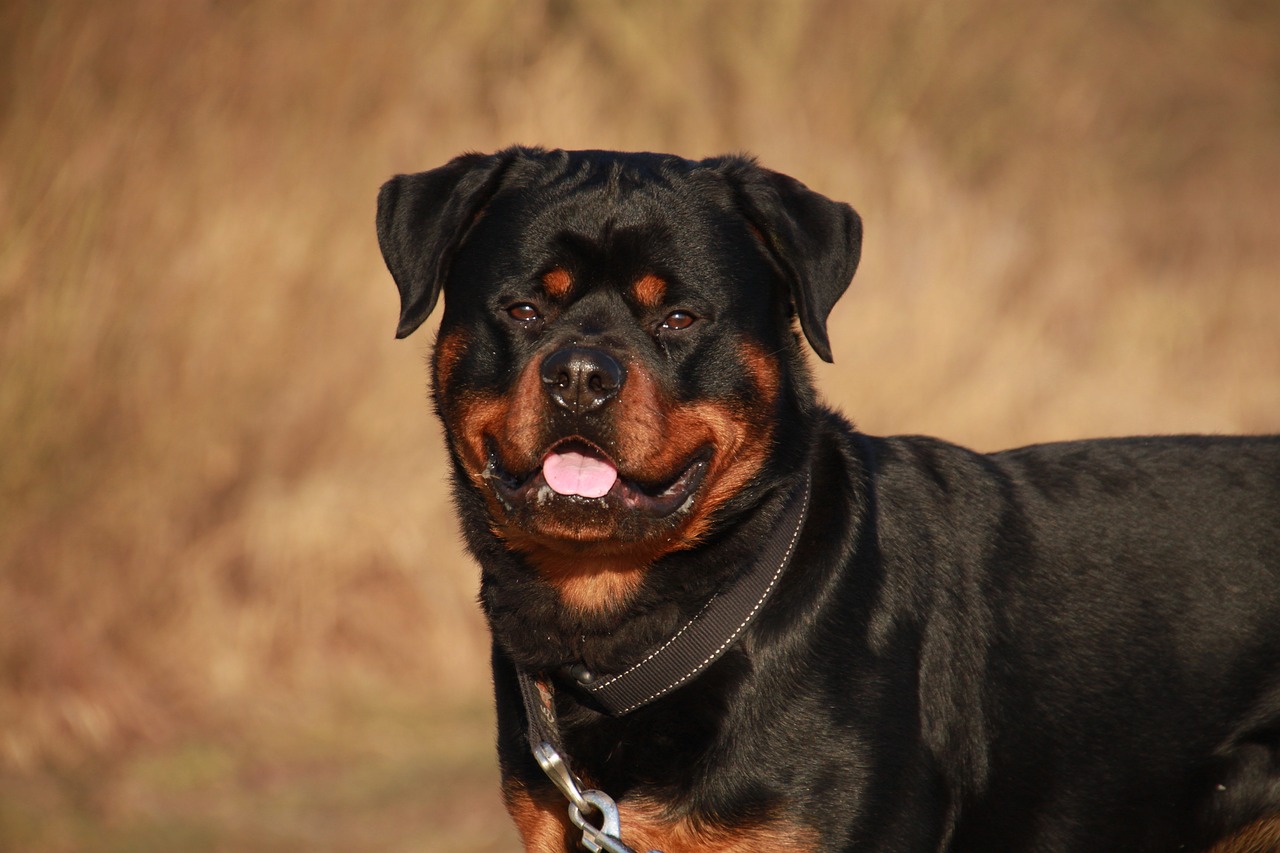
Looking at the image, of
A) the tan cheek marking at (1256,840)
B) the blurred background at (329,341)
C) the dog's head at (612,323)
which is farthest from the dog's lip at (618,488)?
the blurred background at (329,341)

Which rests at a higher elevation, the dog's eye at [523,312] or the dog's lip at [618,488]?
the dog's eye at [523,312]

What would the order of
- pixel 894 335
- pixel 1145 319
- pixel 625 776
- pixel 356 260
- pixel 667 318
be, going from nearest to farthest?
pixel 625 776 → pixel 667 318 → pixel 356 260 → pixel 894 335 → pixel 1145 319

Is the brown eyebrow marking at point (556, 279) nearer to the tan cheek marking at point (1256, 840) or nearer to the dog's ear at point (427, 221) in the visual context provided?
the dog's ear at point (427, 221)

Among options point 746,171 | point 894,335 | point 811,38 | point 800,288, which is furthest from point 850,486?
point 811,38

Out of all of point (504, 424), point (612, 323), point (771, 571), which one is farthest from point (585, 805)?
point (612, 323)

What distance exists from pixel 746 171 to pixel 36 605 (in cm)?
387

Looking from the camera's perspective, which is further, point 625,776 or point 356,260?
point 356,260

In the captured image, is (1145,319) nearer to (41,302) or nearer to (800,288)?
(800,288)

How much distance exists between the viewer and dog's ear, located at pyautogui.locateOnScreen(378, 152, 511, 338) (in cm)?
319

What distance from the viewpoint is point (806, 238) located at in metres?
3.08

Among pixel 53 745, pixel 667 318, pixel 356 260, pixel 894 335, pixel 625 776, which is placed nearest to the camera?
pixel 625 776

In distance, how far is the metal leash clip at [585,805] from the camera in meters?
2.67

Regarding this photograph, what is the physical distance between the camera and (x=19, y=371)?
18.3 ft

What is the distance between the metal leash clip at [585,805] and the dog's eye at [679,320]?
3.23 feet
